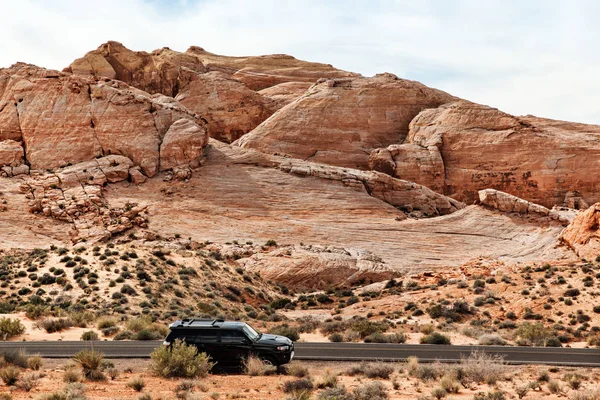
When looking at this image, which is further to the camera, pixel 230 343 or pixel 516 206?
pixel 516 206

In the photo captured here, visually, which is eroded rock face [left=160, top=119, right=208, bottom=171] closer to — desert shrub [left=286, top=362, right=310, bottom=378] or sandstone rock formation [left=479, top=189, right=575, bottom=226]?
sandstone rock formation [left=479, top=189, right=575, bottom=226]

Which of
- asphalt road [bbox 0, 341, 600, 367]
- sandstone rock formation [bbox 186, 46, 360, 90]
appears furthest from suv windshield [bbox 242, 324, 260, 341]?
sandstone rock formation [bbox 186, 46, 360, 90]

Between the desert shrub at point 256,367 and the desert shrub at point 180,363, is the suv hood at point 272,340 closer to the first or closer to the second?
the desert shrub at point 256,367

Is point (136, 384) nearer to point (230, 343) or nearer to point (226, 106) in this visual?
point (230, 343)

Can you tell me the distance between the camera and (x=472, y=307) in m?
34.7

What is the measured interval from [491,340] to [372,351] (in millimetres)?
5376

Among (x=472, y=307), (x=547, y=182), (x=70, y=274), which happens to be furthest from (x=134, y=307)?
(x=547, y=182)

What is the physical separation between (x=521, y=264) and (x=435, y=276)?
5.71 meters

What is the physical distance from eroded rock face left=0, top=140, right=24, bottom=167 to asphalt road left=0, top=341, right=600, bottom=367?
111ft

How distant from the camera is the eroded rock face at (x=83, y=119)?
54844 mm

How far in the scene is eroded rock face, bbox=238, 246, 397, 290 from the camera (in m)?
42.3

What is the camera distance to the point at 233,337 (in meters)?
19.0

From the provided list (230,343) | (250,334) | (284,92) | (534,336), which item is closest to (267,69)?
(284,92)

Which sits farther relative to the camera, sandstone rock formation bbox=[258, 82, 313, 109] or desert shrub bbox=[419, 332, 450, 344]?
sandstone rock formation bbox=[258, 82, 313, 109]
